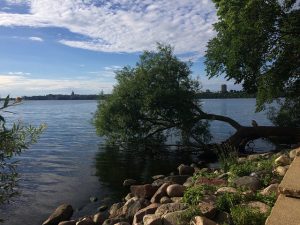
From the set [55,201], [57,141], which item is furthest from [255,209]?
[57,141]

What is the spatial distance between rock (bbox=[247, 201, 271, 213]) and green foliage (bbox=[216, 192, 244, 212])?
41cm

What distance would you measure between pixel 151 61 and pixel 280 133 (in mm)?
11178

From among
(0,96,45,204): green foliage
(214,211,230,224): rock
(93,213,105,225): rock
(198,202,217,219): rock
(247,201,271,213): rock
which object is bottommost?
(93,213,105,225): rock

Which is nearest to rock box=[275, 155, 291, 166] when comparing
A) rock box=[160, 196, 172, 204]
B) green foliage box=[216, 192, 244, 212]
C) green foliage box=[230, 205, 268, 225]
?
rock box=[160, 196, 172, 204]

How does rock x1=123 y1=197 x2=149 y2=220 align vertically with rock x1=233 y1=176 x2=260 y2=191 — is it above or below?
below

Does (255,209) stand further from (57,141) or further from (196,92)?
(57,141)

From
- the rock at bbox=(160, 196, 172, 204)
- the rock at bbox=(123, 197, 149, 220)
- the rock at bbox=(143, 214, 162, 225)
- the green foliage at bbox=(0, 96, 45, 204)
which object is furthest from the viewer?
the rock at bbox=(123, 197, 149, 220)

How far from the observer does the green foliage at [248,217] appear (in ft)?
26.8

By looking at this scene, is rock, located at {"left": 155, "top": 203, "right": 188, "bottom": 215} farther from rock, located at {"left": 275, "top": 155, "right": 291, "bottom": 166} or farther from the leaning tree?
the leaning tree

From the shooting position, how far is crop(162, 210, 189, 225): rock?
9414 mm

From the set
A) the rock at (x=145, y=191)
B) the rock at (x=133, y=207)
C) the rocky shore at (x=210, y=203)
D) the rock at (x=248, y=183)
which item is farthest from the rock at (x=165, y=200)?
the rock at (x=248, y=183)

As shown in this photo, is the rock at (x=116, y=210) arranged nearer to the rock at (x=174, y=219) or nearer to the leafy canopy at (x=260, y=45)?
the rock at (x=174, y=219)

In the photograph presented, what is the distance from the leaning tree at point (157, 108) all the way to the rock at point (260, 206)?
67.4ft

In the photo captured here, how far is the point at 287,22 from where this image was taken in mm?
24656
